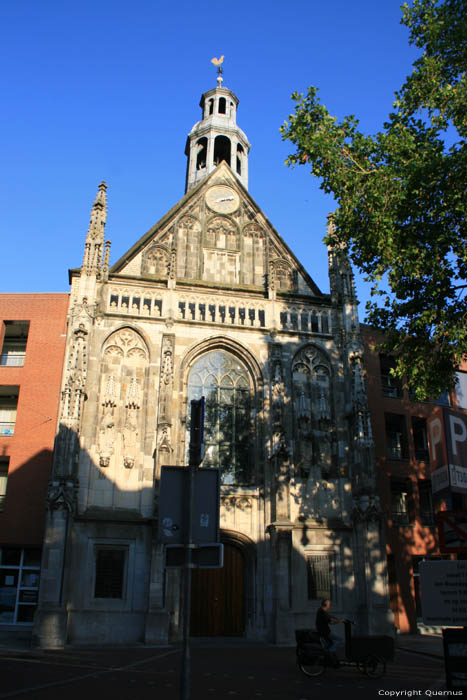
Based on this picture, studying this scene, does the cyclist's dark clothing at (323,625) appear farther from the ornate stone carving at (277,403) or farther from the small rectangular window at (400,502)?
the small rectangular window at (400,502)

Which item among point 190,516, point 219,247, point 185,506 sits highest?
point 219,247

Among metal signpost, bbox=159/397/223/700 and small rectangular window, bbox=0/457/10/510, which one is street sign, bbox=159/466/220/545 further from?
small rectangular window, bbox=0/457/10/510

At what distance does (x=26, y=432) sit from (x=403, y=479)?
17.2 meters

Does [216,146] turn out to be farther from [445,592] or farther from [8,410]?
[445,592]

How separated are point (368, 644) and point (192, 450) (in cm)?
885

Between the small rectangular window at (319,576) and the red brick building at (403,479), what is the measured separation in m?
4.47

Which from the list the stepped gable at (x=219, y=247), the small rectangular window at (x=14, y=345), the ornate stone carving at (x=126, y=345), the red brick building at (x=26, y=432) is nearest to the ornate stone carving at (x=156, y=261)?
the stepped gable at (x=219, y=247)

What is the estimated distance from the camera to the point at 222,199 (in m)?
29.8

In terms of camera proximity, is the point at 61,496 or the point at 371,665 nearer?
the point at 371,665

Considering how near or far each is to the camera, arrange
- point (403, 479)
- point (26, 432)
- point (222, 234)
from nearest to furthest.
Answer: point (26, 432) → point (403, 479) → point (222, 234)

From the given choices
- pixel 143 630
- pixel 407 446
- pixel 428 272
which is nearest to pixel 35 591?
pixel 143 630

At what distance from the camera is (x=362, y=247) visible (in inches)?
657

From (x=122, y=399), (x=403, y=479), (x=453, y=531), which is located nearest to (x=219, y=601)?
(x=122, y=399)

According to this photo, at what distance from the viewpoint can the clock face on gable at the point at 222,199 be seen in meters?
29.6
